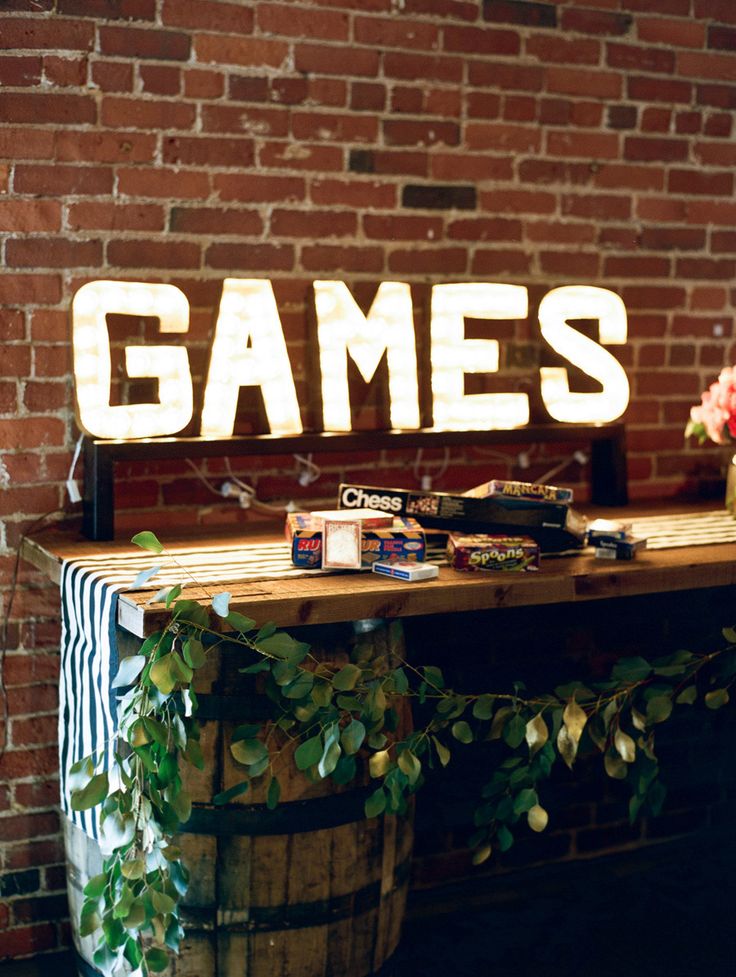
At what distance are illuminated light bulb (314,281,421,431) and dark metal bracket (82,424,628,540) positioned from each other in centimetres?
5

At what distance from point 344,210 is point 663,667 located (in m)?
1.30

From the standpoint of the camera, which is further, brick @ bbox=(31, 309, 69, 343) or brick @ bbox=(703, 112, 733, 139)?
brick @ bbox=(703, 112, 733, 139)

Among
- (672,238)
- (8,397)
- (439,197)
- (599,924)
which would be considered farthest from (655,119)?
(599,924)

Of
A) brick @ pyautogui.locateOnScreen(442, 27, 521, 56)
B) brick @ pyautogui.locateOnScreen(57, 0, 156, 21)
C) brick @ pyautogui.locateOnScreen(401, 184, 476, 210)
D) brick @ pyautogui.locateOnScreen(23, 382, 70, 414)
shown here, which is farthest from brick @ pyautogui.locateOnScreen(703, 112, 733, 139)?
brick @ pyautogui.locateOnScreen(23, 382, 70, 414)

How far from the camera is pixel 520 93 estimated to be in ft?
9.46

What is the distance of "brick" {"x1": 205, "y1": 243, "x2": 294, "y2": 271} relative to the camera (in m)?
2.62

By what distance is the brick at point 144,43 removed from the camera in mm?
2469

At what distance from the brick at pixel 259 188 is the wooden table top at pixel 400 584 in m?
0.78

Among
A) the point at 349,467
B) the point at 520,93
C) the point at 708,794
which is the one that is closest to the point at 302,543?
the point at 349,467

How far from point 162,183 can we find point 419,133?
67cm

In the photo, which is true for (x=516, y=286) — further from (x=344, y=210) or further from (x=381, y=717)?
(x=381, y=717)

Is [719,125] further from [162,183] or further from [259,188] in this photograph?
[162,183]

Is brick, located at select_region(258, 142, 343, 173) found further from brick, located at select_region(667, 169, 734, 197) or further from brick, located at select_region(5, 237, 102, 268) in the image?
brick, located at select_region(667, 169, 734, 197)

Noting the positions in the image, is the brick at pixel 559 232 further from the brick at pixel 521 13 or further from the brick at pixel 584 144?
the brick at pixel 521 13
